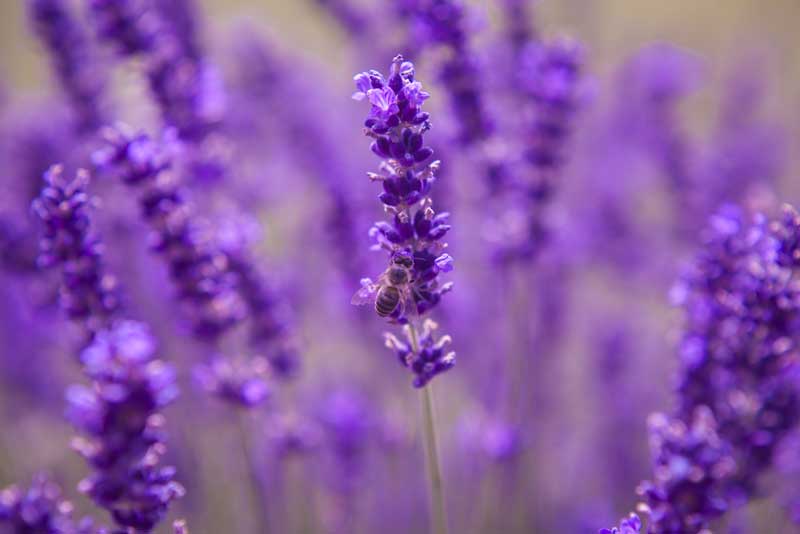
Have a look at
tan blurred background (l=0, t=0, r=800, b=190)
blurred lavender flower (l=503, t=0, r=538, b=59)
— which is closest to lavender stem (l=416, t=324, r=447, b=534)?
tan blurred background (l=0, t=0, r=800, b=190)

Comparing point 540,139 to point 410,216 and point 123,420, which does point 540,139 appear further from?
point 123,420

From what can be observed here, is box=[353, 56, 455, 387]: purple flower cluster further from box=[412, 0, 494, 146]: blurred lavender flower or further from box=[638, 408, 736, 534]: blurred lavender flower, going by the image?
box=[412, 0, 494, 146]: blurred lavender flower

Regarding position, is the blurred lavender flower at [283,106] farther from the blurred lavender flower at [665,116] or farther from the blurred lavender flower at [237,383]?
the blurred lavender flower at [665,116]

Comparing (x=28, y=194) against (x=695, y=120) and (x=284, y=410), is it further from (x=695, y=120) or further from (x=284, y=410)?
(x=695, y=120)

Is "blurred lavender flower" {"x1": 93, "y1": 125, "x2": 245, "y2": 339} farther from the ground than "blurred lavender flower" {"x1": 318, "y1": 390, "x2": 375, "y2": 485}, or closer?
farther from the ground

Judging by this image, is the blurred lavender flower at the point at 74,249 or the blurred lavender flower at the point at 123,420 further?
the blurred lavender flower at the point at 74,249

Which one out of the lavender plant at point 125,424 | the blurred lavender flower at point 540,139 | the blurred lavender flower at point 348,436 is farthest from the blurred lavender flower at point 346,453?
the lavender plant at point 125,424

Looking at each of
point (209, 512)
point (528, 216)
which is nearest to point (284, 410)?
point (209, 512)
